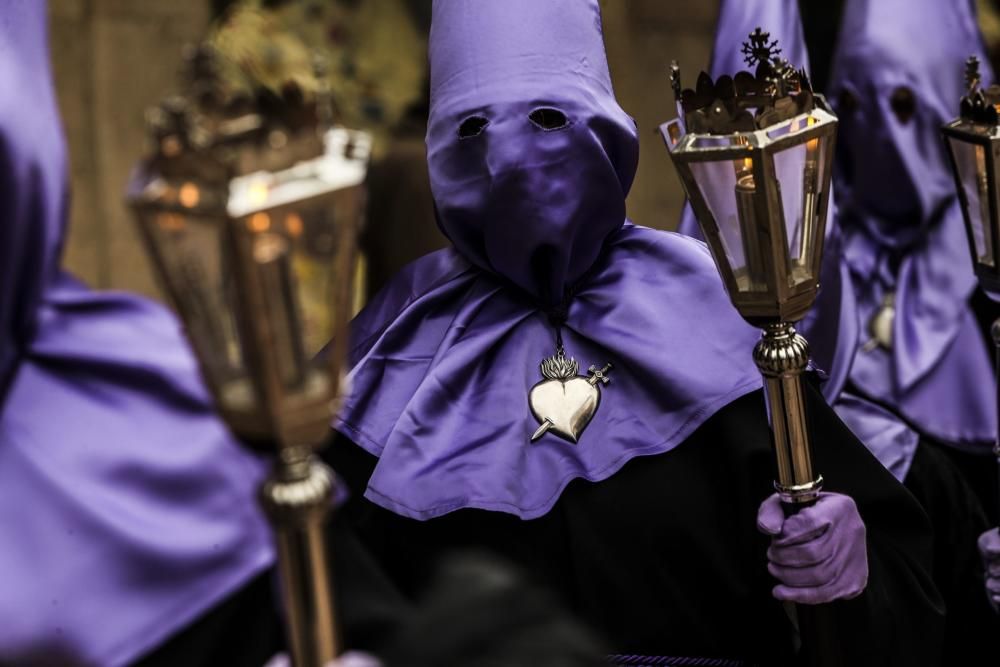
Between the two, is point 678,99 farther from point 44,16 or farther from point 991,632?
point 991,632

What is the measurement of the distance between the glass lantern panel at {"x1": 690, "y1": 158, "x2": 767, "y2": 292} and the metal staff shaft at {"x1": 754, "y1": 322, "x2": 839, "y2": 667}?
10cm

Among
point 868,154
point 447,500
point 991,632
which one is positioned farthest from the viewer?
point 868,154

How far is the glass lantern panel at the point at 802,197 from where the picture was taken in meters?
2.10

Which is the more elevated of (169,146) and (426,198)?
(169,146)

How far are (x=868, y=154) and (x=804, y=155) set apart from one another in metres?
2.41

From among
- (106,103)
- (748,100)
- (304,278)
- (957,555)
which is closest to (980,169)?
(748,100)

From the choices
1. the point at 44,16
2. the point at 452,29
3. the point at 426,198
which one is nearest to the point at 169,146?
the point at 44,16

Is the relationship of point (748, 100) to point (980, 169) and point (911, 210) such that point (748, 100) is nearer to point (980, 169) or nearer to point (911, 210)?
point (980, 169)

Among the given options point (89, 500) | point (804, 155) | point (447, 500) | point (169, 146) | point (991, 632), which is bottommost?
point (991, 632)

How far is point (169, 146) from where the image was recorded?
4.45ft

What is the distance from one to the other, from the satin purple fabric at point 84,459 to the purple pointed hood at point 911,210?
8.26 feet

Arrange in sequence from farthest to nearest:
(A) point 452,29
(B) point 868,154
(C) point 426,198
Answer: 1. (C) point 426,198
2. (B) point 868,154
3. (A) point 452,29

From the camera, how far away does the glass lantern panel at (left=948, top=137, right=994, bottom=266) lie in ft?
8.43

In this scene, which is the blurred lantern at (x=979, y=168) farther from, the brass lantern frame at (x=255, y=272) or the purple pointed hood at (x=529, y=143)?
the brass lantern frame at (x=255, y=272)
